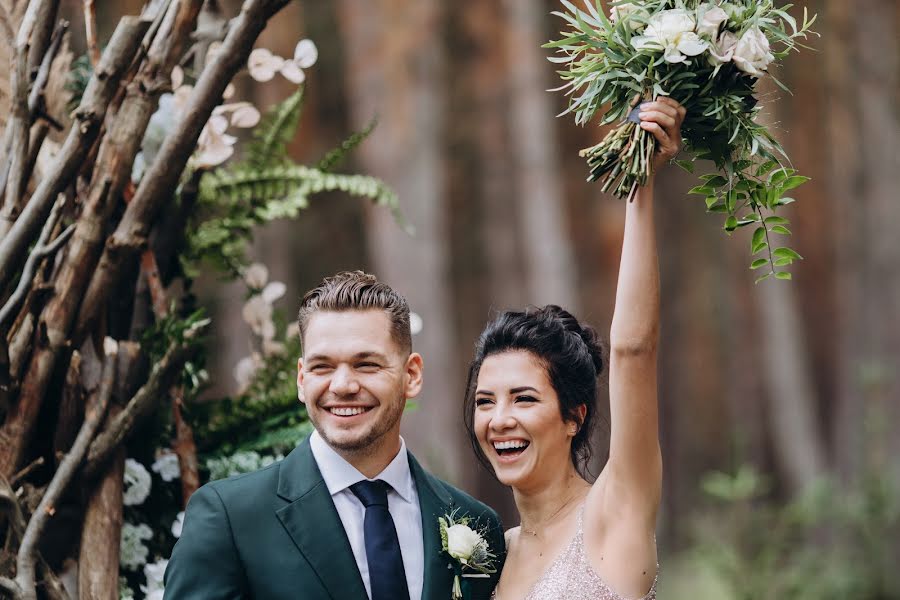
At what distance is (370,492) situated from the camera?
302 cm

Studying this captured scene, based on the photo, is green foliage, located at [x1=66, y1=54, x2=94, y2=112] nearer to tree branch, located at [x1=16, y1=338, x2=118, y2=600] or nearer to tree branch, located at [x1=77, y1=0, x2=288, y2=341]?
tree branch, located at [x1=77, y1=0, x2=288, y2=341]

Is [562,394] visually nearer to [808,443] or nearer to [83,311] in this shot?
[83,311]

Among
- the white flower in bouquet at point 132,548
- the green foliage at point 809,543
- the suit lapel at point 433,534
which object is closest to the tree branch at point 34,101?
the white flower in bouquet at point 132,548

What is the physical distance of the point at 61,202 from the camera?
3166mm

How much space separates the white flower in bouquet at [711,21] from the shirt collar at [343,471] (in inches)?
51.4

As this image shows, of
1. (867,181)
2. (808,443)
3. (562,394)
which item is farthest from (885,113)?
(562,394)

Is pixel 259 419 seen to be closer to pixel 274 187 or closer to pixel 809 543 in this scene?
pixel 274 187

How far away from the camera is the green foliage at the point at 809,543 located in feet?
24.7

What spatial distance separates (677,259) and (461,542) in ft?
55.8

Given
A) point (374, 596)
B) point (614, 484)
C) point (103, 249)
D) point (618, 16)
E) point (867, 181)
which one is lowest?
point (374, 596)

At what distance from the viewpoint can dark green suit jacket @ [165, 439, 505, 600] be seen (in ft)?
9.17

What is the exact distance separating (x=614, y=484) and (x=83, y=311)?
1.49 meters

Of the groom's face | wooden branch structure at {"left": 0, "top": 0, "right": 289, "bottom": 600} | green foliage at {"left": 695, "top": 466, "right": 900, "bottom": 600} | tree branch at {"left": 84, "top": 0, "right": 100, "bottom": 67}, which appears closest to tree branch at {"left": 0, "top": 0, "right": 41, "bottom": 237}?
wooden branch structure at {"left": 0, "top": 0, "right": 289, "bottom": 600}

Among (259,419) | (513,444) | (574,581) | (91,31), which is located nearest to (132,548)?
(259,419)
